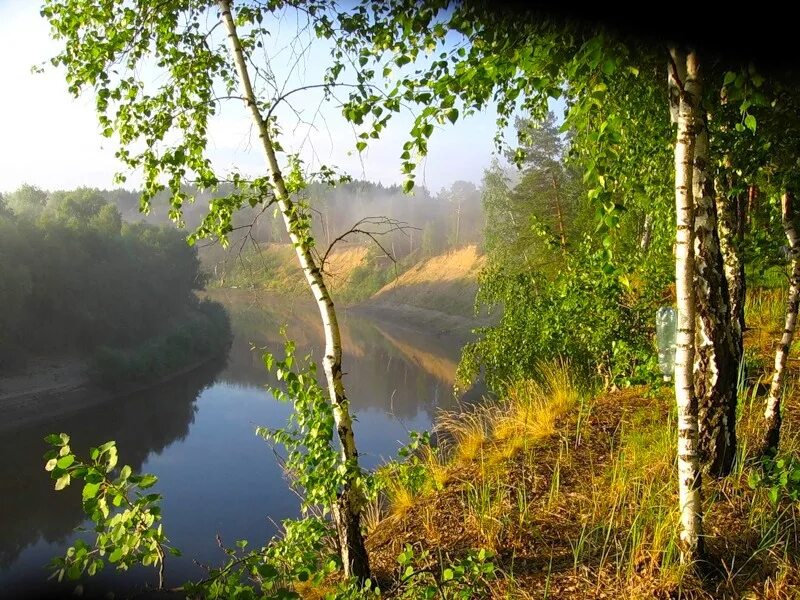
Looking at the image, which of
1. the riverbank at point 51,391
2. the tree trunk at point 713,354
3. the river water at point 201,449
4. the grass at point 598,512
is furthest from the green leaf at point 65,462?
the riverbank at point 51,391

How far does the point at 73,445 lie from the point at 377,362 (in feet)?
60.4

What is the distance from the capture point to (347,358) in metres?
38.4

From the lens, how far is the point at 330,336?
363 cm

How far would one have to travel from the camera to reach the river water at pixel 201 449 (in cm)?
1489

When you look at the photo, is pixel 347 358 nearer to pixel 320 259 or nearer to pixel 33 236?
pixel 33 236

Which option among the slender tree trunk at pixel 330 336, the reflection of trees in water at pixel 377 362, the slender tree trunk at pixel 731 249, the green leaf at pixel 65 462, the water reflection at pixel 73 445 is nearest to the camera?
the green leaf at pixel 65 462

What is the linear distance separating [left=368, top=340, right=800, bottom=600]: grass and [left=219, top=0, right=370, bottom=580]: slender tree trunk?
450 mm

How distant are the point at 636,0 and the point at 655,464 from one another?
3668 mm

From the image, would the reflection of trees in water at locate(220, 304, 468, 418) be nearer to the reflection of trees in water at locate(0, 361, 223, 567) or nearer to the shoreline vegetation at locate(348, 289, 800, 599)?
the reflection of trees in water at locate(0, 361, 223, 567)

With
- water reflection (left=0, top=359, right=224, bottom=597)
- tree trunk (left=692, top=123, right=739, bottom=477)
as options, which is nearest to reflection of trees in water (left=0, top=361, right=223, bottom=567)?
water reflection (left=0, top=359, right=224, bottom=597)

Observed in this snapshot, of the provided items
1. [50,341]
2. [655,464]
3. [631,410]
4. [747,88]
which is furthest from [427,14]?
[50,341]

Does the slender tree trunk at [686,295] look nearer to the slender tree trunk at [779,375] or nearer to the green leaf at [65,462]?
the slender tree trunk at [779,375]

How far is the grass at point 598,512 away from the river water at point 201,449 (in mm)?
2244

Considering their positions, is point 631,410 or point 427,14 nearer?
point 427,14
